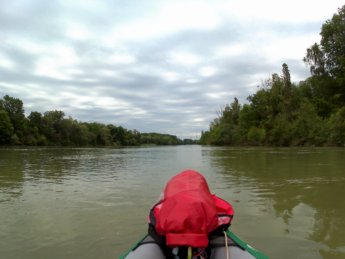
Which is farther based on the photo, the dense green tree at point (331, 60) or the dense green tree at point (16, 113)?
the dense green tree at point (16, 113)

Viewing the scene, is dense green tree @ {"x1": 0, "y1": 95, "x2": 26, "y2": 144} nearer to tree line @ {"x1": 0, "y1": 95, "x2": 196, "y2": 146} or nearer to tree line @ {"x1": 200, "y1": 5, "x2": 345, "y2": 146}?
tree line @ {"x1": 0, "y1": 95, "x2": 196, "y2": 146}

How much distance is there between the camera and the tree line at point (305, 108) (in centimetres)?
3105

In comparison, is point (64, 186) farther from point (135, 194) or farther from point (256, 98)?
point (256, 98)

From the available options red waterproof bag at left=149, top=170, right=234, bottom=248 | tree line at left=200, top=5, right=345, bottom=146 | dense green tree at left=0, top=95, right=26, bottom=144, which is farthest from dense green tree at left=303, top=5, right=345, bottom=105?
dense green tree at left=0, top=95, right=26, bottom=144

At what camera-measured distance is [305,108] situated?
2608 inches

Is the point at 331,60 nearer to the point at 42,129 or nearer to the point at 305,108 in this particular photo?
the point at 305,108

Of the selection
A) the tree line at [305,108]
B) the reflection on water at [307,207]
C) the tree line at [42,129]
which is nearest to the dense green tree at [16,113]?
the tree line at [42,129]

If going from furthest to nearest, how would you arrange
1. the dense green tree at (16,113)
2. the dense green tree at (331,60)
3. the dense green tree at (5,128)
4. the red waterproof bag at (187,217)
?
1. the dense green tree at (16,113)
2. the dense green tree at (5,128)
3. the dense green tree at (331,60)
4. the red waterproof bag at (187,217)

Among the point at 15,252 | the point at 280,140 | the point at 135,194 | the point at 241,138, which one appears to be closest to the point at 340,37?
the point at 135,194

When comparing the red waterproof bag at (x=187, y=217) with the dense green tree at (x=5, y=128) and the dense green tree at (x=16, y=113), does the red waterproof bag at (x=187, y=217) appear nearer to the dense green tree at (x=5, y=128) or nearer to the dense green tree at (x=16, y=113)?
the dense green tree at (x=5, y=128)

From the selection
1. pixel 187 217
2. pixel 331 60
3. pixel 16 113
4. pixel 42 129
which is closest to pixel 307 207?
pixel 187 217

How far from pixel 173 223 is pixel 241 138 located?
90.3m

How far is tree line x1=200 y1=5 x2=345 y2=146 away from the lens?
102 ft

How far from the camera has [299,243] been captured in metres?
5.59
